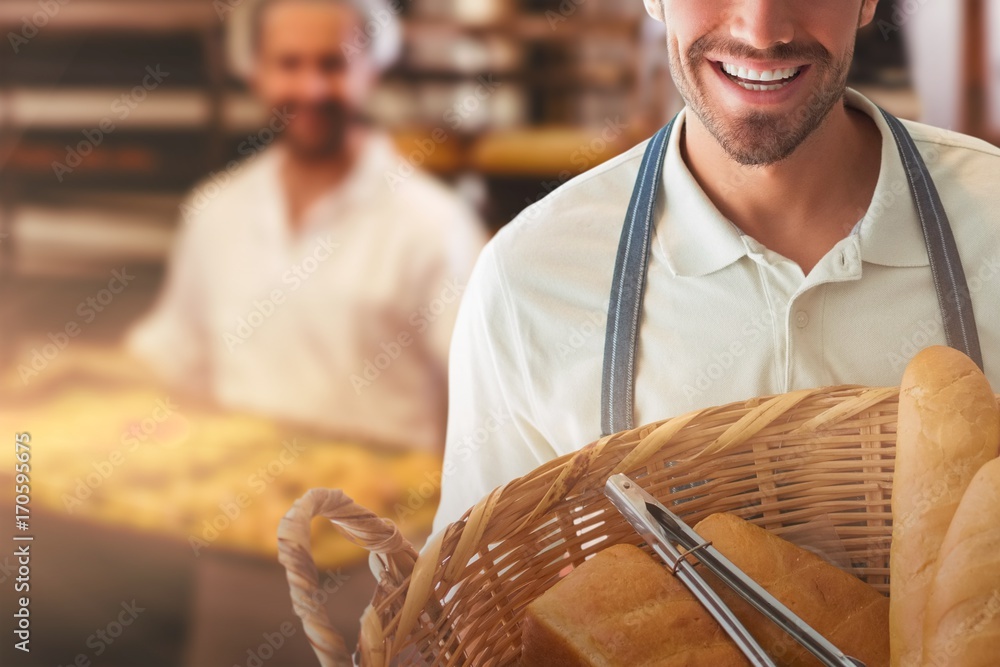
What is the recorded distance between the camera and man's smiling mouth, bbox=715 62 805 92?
1.03 meters

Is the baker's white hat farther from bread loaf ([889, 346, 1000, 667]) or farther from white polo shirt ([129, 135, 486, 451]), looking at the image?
bread loaf ([889, 346, 1000, 667])

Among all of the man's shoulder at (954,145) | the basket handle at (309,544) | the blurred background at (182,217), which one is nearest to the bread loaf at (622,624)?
the basket handle at (309,544)

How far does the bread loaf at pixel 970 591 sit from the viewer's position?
749 millimetres

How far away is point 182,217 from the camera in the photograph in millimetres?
2062

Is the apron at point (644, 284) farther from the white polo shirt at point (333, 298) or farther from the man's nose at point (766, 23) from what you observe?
the white polo shirt at point (333, 298)

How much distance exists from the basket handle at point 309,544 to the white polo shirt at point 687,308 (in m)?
0.39

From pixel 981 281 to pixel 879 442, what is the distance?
27 cm

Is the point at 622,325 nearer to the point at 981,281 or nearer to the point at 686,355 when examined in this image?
the point at 686,355

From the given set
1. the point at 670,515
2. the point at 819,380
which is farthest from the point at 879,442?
the point at 670,515

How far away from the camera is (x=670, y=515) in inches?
33.7

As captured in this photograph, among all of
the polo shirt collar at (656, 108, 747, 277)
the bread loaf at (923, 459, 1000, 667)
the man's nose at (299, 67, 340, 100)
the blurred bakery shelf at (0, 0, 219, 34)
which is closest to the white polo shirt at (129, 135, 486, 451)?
the man's nose at (299, 67, 340, 100)

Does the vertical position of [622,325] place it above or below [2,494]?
above

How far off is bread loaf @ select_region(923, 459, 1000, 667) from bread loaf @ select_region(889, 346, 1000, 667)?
4 cm

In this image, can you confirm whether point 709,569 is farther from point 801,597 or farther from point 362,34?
point 362,34
